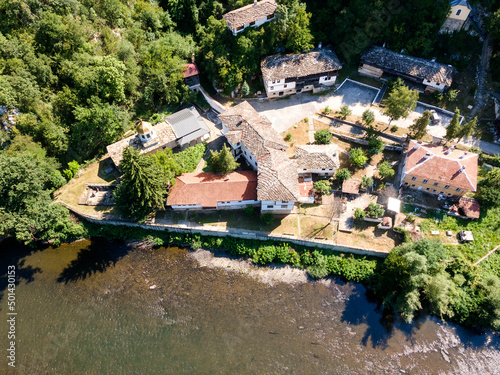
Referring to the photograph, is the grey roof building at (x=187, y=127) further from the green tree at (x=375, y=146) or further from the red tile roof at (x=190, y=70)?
the green tree at (x=375, y=146)

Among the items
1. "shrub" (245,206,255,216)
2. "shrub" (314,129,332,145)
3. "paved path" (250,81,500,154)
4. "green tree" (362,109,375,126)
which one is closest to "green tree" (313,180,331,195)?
"shrub" (314,129,332,145)

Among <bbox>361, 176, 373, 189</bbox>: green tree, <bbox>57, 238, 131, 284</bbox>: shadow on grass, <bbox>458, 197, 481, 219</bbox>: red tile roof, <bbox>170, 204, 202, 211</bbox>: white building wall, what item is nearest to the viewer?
<bbox>57, 238, 131, 284</bbox>: shadow on grass

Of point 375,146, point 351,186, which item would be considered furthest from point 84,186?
A: point 375,146

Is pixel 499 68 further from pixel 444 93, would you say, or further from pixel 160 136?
pixel 160 136

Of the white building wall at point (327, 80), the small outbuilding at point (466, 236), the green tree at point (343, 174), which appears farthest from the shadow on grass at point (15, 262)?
the small outbuilding at point (466, 236)

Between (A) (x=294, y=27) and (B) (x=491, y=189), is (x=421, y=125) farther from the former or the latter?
(A) (x=294, y=27)

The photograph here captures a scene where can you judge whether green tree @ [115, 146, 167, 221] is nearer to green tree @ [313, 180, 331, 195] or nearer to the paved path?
the paved path

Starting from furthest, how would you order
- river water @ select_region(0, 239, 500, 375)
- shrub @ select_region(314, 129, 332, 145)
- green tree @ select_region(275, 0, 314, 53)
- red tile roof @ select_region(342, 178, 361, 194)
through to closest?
green tree @ select_region(275, 0, 314, 53)
shrub @ select_region(314, 129, 332, 145)
red tile roof @ select_region(342, 178, 361, 194)
river water @ select_region(0, 239, 500, 375)
